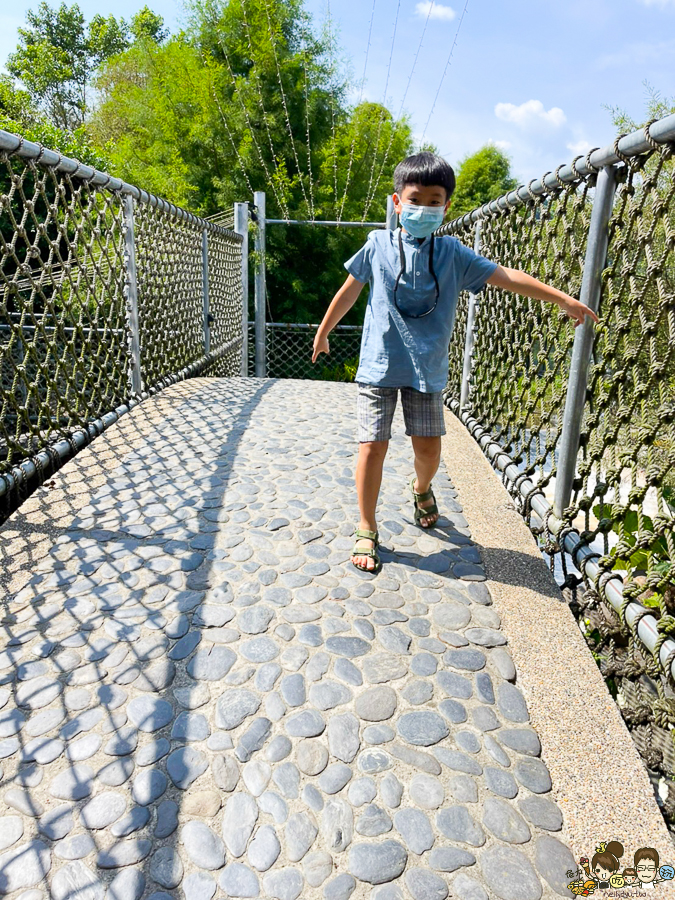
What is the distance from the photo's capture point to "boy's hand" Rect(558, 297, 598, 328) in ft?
5.97

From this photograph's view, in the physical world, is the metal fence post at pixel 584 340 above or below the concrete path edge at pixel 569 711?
above

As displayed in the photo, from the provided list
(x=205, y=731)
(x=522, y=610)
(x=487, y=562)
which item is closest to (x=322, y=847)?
(x=205, y=731)

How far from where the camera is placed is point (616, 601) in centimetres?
163

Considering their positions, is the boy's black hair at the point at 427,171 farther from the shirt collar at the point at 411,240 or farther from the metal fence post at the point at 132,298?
the metal fence post at the point at 132,298

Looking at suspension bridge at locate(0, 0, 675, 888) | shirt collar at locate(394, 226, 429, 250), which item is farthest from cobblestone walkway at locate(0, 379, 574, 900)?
shirt collar at locate(394, 226, 429, 250)

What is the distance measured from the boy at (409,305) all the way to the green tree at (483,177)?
24.0 metres

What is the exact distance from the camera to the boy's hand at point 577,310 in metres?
1.82

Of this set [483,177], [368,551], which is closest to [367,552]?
[368,551]

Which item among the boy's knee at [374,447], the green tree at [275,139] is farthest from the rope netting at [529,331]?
the green tree at [275,139]

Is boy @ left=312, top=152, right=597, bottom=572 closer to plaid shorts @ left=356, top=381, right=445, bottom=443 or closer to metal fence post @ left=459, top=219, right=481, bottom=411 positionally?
plaid shorts @ left=356, top=381, right=445, bottom=443

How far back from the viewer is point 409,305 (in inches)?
81.7

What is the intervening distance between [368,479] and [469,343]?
1795 mm

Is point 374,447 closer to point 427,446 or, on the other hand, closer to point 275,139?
point 427,446

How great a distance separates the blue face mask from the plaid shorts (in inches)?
20.3
